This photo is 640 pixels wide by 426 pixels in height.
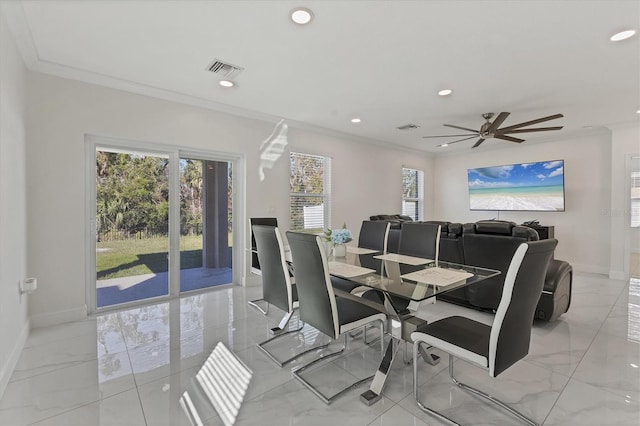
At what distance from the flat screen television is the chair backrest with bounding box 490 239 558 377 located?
18.0ft

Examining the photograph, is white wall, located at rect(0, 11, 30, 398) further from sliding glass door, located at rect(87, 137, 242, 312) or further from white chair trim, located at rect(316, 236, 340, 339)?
white chair trim, located at rect(316, 236, 340, 339)

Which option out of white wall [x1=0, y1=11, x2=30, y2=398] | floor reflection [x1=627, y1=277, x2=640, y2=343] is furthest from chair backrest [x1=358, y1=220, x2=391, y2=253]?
white wall [x1=0, y1=11, x2=30, y2=398]

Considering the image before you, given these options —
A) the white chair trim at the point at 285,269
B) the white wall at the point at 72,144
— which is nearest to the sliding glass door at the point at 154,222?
the white wall at the point at 72,144

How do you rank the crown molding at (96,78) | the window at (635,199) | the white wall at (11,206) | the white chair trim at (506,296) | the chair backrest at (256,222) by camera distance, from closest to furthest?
the white chair trim at (506,296)
the white wall at (11,206)
the crown molding at (96,78)
the chair backrest at (256,222)
the window at (635,199)

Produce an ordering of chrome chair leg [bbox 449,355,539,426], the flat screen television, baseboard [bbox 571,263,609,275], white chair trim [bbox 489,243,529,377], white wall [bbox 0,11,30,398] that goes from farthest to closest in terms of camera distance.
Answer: the flat screen television < baseboard [bbox 571,263,609,275] < white wall [bbox 0,11,30,398] < chrome chair leg [bbox 449,355,539,426] < white chair trim [bbox 489,243,529,377]

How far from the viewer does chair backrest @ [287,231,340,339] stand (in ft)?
6.14

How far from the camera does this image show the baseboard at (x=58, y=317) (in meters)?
2.97

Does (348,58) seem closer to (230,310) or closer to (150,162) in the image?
(150,162)

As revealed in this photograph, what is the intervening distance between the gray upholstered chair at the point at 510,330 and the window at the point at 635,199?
5.22m

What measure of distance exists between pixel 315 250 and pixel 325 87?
246 centimetres

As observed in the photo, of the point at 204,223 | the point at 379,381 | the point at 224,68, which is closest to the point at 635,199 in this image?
the point at 379,381

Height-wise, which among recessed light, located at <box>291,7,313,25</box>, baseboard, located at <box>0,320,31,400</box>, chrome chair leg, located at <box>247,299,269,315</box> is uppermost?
recessed light, located at <box>291,7,313,25</box>

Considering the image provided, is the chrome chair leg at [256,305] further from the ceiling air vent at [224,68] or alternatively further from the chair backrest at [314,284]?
the ceiling air vent at [224,68]

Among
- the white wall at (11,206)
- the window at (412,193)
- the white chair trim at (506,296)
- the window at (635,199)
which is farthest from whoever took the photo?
the window at (412,193)
